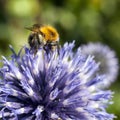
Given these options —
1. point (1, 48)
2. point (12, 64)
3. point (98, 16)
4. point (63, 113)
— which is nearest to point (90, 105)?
point (63, 113)

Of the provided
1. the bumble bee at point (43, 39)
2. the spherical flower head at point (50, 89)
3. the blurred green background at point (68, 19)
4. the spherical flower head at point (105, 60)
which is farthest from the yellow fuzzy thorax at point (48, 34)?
the blurred green background at point (68, 19)

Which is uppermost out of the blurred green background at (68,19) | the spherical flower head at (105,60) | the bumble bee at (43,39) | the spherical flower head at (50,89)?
the blurred green background at (68,19)

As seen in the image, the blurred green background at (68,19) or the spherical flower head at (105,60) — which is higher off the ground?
the blurred green background at (68,19)

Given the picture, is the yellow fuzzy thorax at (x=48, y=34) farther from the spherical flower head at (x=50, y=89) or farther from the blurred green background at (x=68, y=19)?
the blurred green background at (x=68, y=19)

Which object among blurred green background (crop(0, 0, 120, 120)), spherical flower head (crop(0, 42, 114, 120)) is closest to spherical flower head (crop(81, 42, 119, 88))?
blurred green background (crop(0, 0, 120, 120))

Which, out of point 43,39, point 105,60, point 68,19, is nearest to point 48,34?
point 43,39

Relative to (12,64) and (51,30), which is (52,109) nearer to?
(12,64)

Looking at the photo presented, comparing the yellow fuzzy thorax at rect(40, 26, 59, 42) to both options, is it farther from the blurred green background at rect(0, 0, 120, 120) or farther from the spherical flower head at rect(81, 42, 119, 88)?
the blurred green background at rect(0, 0, 120, 120)
